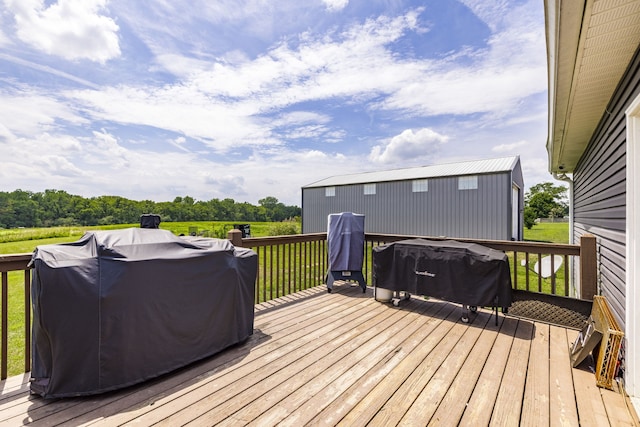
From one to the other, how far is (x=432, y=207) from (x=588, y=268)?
11552mm

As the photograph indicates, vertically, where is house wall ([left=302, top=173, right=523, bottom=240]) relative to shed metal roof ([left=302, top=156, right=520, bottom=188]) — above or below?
below

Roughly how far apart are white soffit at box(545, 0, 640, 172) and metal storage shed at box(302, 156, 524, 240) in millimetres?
10131

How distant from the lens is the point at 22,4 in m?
3.58

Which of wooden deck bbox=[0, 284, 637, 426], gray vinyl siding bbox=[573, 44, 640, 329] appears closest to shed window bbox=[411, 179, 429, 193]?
gray vinyl siding bbox=[573, 44, 640, 329]

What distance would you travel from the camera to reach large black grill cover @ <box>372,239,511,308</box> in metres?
2.92

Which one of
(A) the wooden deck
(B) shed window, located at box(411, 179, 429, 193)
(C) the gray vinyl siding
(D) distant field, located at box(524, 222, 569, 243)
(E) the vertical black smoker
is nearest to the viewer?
(A) the wooden deck

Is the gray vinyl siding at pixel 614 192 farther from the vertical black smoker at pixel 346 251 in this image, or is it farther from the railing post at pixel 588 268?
the vertical black smoker at pixel 346 251

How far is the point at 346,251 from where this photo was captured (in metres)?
4.37

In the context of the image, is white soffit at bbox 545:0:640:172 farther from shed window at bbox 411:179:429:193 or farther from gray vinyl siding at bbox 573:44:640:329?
shed window at bbox 411:179:429:193

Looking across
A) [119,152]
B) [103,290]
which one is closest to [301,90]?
[103,290]

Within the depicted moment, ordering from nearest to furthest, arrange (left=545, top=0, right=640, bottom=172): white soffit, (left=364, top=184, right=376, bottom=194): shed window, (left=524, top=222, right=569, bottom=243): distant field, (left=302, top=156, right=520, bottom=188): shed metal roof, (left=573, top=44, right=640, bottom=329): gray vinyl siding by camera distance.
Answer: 1. (left=545, top=0, right=640, bottom=172): white soffit
2. (left=573, top=44, right=640, bottom=329): gray vinyl siding
3. (left=302, top=156, right=520, bottom=188): shed metal roof
4. (left=524, top=222, right=569, bottom=243): distant field
5. (left=364, top=184, right=376, bottom=194): shed window

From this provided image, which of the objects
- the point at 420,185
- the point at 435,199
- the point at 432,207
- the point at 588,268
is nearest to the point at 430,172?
the point at 420,185

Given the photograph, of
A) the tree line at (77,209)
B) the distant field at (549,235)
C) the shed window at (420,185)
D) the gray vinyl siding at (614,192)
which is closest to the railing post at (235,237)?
A: the gray vinyl siding at (614,192)

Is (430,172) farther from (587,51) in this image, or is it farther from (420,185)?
(587,51)
